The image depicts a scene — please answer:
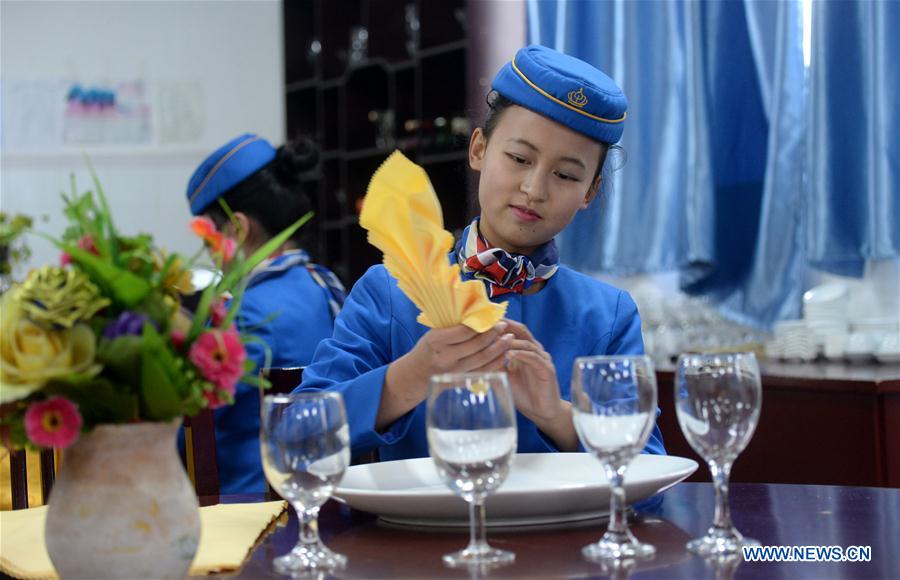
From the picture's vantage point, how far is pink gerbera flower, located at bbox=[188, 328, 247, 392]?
2.71 ft

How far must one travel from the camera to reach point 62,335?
80 centimetres

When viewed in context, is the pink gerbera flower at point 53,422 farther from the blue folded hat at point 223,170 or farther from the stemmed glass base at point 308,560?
the blue folded hat at point 223,170

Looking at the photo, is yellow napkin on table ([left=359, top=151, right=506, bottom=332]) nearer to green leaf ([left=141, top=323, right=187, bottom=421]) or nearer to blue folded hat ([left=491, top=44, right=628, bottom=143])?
green leaf ([left=141, top=323, right=187, bottom=421])

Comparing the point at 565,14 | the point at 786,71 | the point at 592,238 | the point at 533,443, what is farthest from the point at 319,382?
the point at 565,14

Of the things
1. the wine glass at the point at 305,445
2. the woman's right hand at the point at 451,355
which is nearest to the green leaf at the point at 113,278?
the wine glass at the point at 305,445

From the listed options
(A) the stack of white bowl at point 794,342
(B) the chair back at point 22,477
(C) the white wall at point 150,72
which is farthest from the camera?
(C) the white wall at point 150,72

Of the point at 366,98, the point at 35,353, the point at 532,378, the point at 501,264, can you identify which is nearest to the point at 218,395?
the point at 35,353

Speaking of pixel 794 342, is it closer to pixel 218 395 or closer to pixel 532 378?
pixel 532 378

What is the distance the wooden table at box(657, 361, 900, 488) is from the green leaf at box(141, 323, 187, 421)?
5.97 ft

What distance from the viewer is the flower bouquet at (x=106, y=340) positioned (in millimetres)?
790

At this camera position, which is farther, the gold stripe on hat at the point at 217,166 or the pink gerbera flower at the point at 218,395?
the gold stripe on hat at the point at 217,166

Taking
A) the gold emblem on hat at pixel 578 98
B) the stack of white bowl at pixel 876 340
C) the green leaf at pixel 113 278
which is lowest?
the stack of white bowl at pixel 876 340

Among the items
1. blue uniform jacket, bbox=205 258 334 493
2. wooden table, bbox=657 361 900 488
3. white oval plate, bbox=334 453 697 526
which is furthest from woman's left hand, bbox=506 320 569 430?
A: wooden table, bbox=657 361 900 488

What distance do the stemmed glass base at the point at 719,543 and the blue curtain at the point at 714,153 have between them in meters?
2.03
